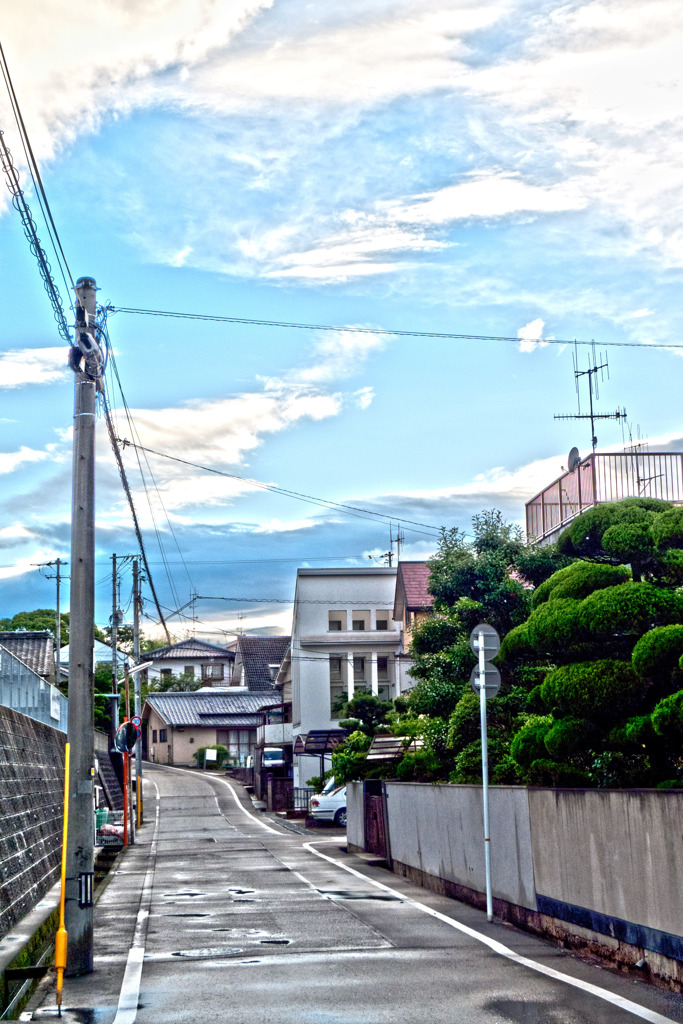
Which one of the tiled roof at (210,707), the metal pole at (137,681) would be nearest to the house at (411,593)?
the metal pole at (137,681)

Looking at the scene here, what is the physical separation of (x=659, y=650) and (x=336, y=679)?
43.0 metres

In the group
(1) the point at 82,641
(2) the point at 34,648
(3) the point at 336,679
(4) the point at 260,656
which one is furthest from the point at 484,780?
(4) the point at 260,656

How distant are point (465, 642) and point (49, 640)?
30938 mm

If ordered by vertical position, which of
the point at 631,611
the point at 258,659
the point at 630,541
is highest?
the point at 258,659

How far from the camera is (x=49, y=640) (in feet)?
153

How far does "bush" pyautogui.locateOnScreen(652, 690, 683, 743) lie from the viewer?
9312 mm

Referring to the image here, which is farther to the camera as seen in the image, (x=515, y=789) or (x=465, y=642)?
(x=465, y=642)

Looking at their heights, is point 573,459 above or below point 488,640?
above

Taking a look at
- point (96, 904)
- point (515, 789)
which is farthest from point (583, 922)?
point (96, 904)

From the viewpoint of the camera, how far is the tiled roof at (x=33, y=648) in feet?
144

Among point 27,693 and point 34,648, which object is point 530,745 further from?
point 34,648

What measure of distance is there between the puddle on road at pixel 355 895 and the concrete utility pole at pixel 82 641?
632 centimetres

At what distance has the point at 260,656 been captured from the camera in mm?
92062

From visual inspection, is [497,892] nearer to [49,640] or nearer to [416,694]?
[416,694]
